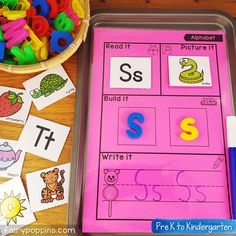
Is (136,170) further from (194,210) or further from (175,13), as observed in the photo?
(175,13)

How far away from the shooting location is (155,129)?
2.56 feet

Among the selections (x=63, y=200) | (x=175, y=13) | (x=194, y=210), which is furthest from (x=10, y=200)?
(x=175, y=13)

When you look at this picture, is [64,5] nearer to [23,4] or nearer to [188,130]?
[23,4]

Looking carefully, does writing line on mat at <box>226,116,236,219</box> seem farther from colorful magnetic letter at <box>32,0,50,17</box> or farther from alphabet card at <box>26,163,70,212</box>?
colorful magnetic letter at <box>32,0,50,17</box>

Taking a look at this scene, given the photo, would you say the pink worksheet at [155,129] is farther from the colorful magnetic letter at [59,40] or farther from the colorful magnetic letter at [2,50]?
the colorful magnetic letter at [2,50]

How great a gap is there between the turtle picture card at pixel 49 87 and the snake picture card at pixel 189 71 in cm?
24

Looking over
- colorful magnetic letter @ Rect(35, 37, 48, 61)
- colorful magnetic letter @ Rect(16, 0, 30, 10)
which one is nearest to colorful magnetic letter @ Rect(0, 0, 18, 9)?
colorful magnetic letter @ Rect(16, 0, 30, 10)

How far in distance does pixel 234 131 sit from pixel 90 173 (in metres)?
0.32

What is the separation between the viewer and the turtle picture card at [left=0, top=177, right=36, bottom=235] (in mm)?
710

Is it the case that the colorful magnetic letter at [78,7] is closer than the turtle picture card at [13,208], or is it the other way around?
the turtle picture card at [13,208]

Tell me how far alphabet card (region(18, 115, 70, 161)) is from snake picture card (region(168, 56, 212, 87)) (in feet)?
0.91

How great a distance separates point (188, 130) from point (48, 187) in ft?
1.06

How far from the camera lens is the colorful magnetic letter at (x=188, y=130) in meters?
0.76

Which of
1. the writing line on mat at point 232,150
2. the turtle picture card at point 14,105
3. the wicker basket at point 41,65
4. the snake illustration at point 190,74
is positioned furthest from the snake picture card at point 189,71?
the turtle picture card at point 14,105
